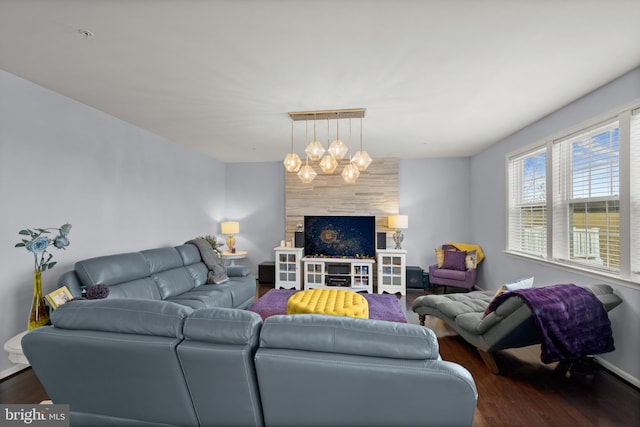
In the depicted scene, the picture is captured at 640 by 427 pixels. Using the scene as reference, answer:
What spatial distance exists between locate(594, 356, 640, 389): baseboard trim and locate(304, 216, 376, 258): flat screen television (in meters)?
3.24

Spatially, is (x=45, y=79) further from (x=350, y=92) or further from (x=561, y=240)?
(x=561, y=240)

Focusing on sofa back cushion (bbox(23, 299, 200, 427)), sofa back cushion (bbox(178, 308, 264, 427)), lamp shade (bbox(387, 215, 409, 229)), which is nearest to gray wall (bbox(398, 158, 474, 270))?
lamp shade (bbox(387, 215, 409, 229))

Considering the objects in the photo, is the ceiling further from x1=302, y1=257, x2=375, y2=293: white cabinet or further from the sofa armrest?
x1=302, y1=257, x2=375, y2=293: white cabinet

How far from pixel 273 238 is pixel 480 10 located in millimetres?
5068

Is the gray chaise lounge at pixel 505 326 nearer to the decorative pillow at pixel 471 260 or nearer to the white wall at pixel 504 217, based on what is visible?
the white wall at pixel 504 217

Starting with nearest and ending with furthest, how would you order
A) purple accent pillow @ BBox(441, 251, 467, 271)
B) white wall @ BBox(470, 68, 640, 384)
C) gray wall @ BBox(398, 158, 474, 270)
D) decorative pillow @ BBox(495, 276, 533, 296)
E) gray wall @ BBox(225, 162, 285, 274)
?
1. white wall @ BBox(470, 68, 640, 384)
2. decorative pillow @ BBox(495, 276, 533, 296)
3. purple accent pillow @ BBox(441, 251, 467, 271)
4. gray wall @ BBox(398, 158, 474, 270)
5. gray wall @ BBox(225, 162, 285, 274)

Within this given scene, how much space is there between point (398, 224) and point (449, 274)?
3.91 feet

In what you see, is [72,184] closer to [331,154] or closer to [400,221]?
[331,154]

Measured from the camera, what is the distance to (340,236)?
17.9ft

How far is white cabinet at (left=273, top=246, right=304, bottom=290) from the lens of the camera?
5305mm

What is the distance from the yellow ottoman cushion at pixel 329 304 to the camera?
288 cm

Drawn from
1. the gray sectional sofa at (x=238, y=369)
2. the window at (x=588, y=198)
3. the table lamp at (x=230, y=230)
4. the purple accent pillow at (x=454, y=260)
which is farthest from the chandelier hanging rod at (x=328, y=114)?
the purple accent pillow at (x=454, y=260)

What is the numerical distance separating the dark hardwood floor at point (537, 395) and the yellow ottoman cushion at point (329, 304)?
0.92 metres

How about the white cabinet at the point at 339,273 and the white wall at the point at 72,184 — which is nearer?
the white wall at the point at 72,184
